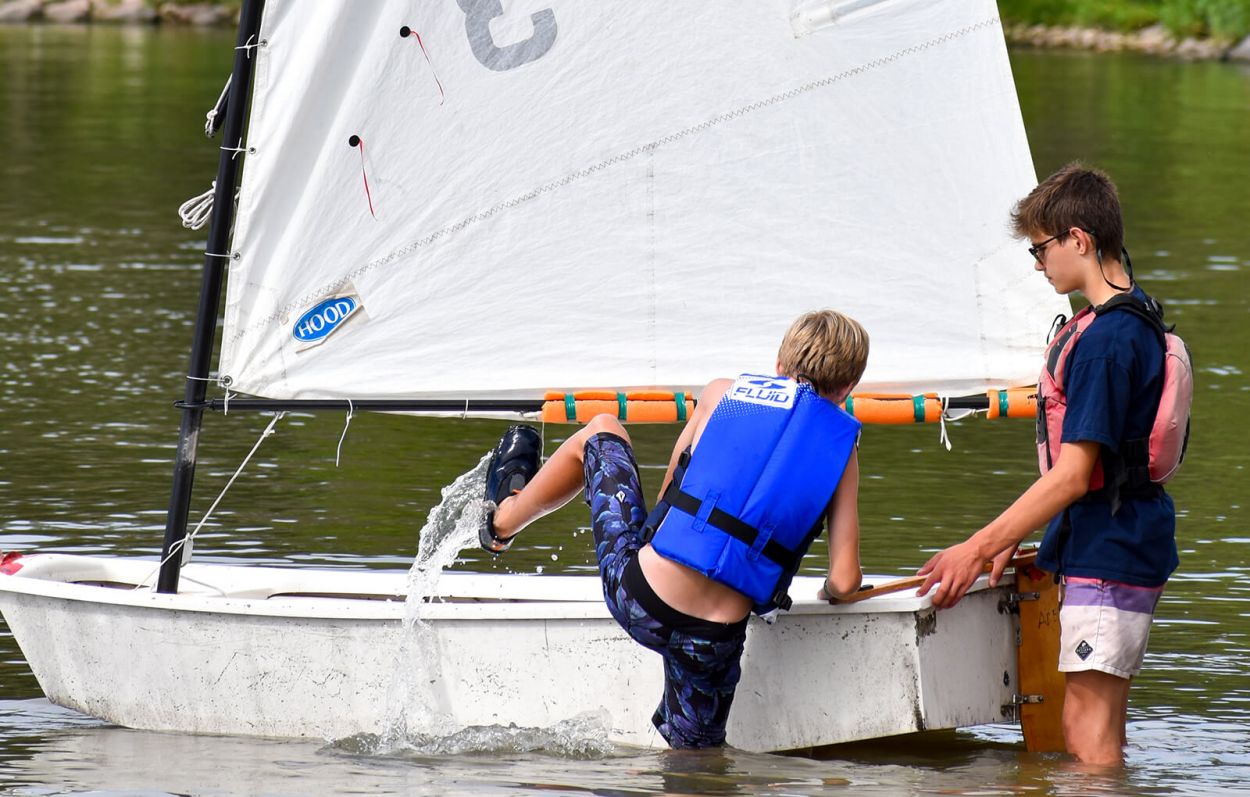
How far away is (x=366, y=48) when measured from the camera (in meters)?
5.66

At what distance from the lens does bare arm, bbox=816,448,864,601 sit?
15.9 feet

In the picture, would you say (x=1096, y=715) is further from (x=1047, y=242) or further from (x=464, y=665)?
(x=464, y=665)

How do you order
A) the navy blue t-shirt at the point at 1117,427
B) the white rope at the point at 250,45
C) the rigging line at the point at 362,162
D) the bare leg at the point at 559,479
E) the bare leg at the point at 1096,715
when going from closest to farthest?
the navy blue t-shirt at the point at 1117,427 < the bare leg at the point at 1096,715 < the bare leg at the point at 559,479 < the white rope at the point at 250,45 < the rigging line at the point at 362,162

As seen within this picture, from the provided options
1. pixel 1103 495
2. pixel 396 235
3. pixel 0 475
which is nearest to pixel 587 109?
pixel 396 235

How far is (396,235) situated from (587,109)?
25.6 inches

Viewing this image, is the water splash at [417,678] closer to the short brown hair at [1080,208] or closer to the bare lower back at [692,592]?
the bare lower back at [692,592]

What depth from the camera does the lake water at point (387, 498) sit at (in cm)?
521

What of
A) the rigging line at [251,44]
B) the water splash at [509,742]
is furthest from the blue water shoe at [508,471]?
the rigging line at [251,44]

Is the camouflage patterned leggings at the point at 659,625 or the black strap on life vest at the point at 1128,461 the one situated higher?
the black strap on life vest at the point at 1128,461

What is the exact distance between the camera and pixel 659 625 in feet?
16.1

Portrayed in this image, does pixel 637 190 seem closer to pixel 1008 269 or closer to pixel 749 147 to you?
pixel 749 147

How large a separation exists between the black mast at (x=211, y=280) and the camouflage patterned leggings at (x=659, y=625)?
46.4 inches

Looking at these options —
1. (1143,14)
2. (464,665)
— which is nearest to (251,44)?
(464,665)

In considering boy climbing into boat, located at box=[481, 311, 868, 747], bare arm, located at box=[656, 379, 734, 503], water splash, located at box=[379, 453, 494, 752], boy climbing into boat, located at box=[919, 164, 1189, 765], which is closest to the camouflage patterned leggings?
boy climbing into boat, located at box=[481, 311, 868, 747]
